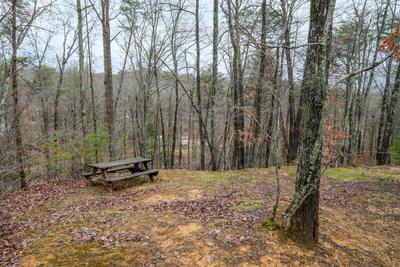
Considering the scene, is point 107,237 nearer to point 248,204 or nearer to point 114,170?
point 248,204

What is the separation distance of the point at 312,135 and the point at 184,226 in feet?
7.66

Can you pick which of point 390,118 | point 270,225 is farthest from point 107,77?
point 390,118

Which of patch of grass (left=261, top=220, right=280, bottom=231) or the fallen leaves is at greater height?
patch of grass (left=261, top=220, right=280, bottom=231)

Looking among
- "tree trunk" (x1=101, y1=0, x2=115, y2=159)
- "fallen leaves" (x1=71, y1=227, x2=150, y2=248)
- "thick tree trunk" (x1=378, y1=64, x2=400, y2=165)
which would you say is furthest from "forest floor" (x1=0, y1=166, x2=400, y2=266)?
"thick tree trunk" (x1=378, y1=64, x2=400, y2=165)

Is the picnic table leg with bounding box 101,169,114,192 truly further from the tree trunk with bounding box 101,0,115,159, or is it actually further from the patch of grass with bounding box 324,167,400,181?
the patch of grass with bounding box 324,167,400,181

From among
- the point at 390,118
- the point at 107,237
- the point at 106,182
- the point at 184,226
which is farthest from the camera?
the point at 390,118

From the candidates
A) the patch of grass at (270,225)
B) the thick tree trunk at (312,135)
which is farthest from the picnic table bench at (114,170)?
the thick tree trunk at (312,135)

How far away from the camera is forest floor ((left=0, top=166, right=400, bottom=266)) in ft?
10.9

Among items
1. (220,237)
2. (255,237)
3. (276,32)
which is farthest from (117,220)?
(276,32)

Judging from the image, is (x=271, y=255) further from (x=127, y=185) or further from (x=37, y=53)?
(x=37, y=53)

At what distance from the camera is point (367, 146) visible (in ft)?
80.3

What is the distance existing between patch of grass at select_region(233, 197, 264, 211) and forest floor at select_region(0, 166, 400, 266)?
0.06 ft

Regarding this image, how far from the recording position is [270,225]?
396 centimetres

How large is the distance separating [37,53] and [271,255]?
644 inches
